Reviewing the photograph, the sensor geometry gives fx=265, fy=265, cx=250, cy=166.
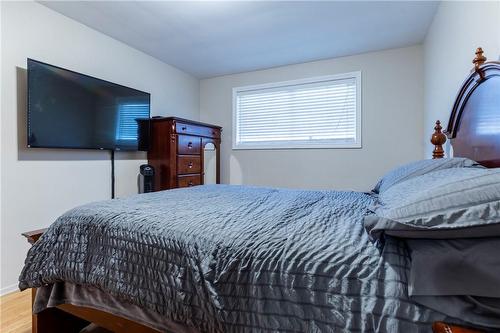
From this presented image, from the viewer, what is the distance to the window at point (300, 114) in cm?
353

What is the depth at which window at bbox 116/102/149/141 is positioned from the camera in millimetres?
2916

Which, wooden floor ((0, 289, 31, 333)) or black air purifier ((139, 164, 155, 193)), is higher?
black air purifier ((139, 164, 155, 193))

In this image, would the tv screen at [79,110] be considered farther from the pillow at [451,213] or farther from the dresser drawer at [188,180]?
the pillow at [451,213]

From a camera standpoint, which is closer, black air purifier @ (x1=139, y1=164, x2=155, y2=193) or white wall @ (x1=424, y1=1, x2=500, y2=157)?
white wall @ (x1=424, y1=1, x2=500, y2=157)

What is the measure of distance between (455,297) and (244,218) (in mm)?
775

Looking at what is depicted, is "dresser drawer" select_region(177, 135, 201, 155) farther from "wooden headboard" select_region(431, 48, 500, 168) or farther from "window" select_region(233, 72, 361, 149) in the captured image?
"wooden headboard" select_region(431, 48, 500, 168)

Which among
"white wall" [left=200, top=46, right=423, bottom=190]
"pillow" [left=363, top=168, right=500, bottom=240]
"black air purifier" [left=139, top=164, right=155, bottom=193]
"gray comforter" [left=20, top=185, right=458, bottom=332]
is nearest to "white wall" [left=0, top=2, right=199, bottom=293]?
"black air purifier" [left=139, top=164, right=155, bottom=193]

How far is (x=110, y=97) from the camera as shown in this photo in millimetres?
2789

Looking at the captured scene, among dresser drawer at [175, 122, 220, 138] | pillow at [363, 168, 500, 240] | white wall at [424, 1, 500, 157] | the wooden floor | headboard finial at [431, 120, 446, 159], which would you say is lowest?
the wooden floor

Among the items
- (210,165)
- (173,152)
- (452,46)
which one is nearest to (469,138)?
(452,46)

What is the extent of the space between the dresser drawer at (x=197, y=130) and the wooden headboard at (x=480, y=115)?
105 inches

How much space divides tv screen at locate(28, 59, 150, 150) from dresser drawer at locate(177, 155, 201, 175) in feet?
1.85

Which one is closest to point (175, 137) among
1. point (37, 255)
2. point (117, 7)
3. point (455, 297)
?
point (117, 7)

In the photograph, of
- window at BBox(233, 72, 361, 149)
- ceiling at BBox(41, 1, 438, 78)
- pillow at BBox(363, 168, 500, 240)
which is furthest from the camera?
window at BBox(233, 72, 361, 149)
